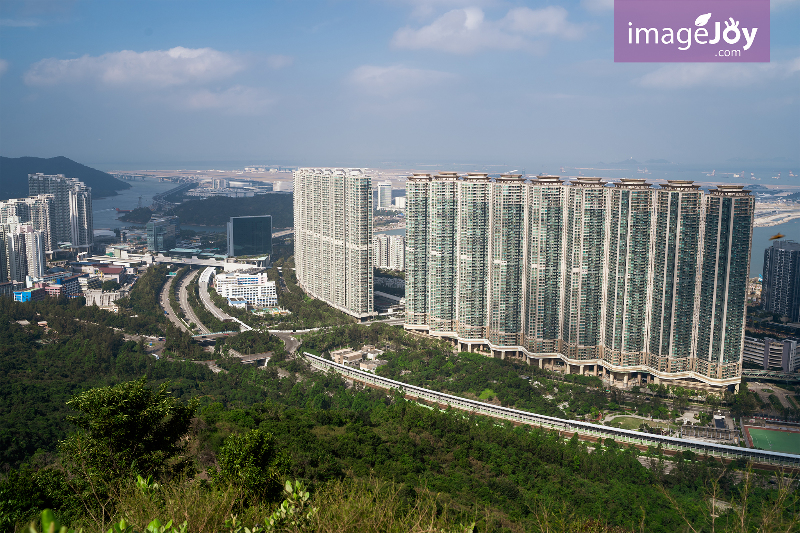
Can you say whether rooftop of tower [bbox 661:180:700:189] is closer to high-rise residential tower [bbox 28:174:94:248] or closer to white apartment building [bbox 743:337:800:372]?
white apartment building [bbox 743:337:800:372]

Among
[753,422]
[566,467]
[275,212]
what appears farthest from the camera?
[275,212]

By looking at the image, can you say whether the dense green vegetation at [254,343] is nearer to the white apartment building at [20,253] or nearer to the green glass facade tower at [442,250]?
the green glass facade tower at [442,250]

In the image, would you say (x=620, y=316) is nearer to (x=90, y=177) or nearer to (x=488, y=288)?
(x=488, y=288)

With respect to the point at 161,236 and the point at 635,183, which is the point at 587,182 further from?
the point at 161,236

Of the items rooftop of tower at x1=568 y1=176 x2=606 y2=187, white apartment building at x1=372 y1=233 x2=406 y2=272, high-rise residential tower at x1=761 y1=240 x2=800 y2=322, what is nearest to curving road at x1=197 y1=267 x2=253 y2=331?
white apartment building at x1=372 y1=233 x2=406 y2=272

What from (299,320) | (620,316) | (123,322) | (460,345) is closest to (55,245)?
(123,322)

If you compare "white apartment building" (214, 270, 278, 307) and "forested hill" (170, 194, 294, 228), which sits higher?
"forested hill" (170, 194, 294, 228)

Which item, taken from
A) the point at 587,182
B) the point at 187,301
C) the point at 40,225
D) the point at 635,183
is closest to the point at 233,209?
the point at 40,225
